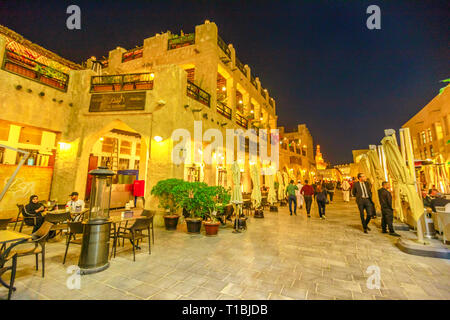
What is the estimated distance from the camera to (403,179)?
519 centimetres

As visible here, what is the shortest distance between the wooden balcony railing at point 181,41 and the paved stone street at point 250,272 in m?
12.8

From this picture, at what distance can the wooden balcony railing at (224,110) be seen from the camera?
42.6 feet

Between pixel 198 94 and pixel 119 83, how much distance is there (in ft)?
13.1

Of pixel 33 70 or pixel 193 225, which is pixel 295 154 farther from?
pixel 33 70

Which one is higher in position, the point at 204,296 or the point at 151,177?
Answer: the point at 151,177

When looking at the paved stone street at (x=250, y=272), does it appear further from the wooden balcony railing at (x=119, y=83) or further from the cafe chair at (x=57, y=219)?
the wooden balcony railing at (x=119, y=83)

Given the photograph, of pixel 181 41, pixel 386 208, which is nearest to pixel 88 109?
pixel 181 41

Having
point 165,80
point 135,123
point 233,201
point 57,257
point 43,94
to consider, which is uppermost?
point 165,80

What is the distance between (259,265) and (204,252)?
1.48 m

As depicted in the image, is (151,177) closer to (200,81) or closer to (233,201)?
(233,201)

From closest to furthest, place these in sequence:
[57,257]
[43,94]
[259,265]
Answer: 1. [259,265]
2. [57,257]
3. [43,94]

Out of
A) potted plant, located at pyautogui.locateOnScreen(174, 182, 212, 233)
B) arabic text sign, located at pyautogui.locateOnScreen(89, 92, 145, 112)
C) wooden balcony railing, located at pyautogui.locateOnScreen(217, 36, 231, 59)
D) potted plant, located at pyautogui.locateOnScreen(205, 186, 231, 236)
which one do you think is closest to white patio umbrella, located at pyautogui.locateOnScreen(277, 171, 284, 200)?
potted plant, located at pyautogui.locateOnScreen(205, 186, 231, 236)

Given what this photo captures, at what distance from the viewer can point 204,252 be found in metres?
4.61
